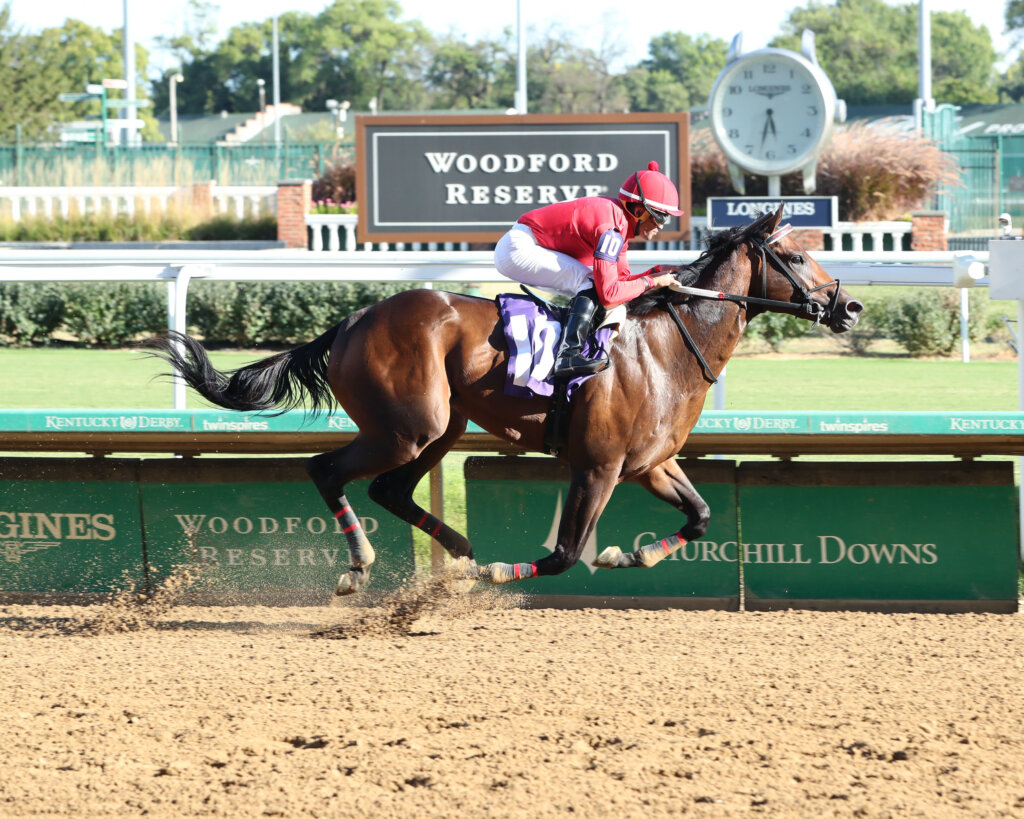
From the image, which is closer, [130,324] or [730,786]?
[730,786]

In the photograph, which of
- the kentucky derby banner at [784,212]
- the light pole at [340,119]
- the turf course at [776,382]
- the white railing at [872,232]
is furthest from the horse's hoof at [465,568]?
the light pole at [340,119]

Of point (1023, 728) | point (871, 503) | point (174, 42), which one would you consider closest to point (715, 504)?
point (871, 503)

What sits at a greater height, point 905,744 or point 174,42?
point 174,42

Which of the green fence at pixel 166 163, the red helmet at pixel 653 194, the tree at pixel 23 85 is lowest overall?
the red helmet at pixel 653 194

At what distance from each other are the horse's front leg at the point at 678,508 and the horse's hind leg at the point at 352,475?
3.22ft

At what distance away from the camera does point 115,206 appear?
19.3 m

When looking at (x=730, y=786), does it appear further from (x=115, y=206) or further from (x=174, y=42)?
(x=174, y=42)

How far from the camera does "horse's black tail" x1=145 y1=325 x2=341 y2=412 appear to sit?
5293 mm

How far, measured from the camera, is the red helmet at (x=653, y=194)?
4969 mm

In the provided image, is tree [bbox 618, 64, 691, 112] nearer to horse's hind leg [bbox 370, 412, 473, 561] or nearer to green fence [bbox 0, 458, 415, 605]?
green fence [bbox 0, 458, 415, 605]

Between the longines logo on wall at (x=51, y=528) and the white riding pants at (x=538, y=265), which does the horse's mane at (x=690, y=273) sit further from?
the longines logo on wall at (x=51, y=528)

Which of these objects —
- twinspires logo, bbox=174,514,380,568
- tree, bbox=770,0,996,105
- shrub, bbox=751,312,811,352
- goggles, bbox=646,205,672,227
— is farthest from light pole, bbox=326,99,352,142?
goggles, bbox=646,205,672,227

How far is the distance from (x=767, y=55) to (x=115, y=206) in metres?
11.3

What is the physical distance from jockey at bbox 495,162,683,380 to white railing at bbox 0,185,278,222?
14.6 metres
